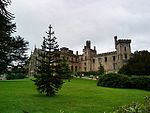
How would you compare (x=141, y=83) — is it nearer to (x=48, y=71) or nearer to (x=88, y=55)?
(x=48, y=71)

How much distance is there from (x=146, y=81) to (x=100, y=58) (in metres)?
73.6

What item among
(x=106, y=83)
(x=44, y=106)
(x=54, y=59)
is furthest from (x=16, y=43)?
(x=44, y=106)

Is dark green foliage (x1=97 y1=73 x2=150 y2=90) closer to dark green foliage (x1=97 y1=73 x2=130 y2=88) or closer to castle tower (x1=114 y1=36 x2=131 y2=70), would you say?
dark green foliage (x1=97 y1=73 x2=130 y2=88)

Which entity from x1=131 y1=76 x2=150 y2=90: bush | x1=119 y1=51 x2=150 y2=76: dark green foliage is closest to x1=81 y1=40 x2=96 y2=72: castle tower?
x1=119 y1=51 x2=150 y2=76: dark green foliage

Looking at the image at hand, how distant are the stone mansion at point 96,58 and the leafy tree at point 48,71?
7304 cm

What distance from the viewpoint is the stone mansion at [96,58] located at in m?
108

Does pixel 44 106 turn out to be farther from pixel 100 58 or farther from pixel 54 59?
pixel 100 58

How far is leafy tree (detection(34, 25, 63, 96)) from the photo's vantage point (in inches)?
1123

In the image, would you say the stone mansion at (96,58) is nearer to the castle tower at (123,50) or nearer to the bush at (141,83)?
the castle tower at (123,50)

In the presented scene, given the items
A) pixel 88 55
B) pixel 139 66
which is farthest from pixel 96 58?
pixel 139 66

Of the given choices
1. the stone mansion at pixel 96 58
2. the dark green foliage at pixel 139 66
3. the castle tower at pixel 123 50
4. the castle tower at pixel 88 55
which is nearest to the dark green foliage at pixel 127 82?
the dark green foliage at pixel 139 66

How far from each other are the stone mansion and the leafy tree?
240 ft

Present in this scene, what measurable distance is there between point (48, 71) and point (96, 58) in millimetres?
94029

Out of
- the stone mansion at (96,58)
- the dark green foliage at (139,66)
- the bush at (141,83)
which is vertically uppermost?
the stone mansion at (96,58)
